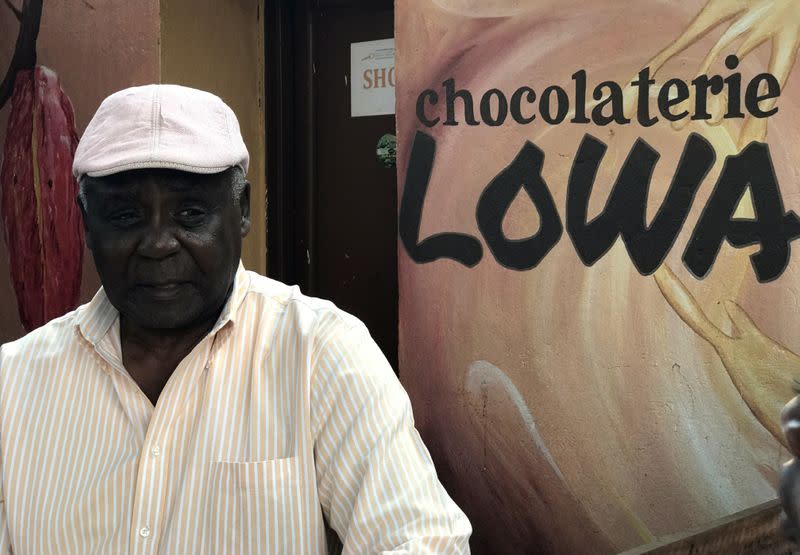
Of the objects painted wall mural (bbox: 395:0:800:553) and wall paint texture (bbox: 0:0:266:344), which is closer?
painted wall mural (bbox: 395:0:800:553)

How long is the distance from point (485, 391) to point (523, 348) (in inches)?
8.1

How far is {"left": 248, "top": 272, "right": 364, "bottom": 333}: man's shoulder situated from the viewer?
5.01 feet

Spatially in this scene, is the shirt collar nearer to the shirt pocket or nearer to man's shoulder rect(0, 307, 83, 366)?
man's shoulder rect(0, 307, 83, 366)

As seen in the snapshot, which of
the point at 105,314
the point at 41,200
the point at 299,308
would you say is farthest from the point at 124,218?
the point at 41,200

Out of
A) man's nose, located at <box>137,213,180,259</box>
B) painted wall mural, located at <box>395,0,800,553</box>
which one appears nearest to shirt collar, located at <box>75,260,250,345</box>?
man's nose, located at <box>137,213,180,259</box>

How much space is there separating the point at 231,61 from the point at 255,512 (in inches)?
109

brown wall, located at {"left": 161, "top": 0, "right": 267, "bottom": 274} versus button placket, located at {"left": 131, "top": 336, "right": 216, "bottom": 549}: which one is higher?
brown wall, located at {"left": 161, "top": 0, "right": 267, "bottom": 274}

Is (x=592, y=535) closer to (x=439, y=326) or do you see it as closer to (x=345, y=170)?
(x=439, y=326)

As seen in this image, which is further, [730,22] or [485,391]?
[485,391]

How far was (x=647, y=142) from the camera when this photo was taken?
9.10ft

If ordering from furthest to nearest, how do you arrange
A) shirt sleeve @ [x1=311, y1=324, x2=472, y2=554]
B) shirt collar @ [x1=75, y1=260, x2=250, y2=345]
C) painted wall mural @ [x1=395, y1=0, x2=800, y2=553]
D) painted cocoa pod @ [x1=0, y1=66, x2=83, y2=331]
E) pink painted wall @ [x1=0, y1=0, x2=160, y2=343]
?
1. painted cocoa pod @ [x1=0, y1=66, x2=83, y2=331]
2. pink painted wall @ [x1=0, y1=0, x2=160, y2=343]
3. painted wall mural @ [x1=395, y1=0, x2=800, y2=553]
4. shirt collar @ [x1=75, y1=260, x2=250, y2=345]
5. shirt sleeve @ [x1=311, y1=324, x2=472, y2=554]

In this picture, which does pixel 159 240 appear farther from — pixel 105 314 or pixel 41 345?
pixel 41 345

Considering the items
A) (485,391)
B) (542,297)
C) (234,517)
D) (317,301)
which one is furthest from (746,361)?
(234,517)

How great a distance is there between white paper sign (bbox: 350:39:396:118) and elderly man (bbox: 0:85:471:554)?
2.18 m
